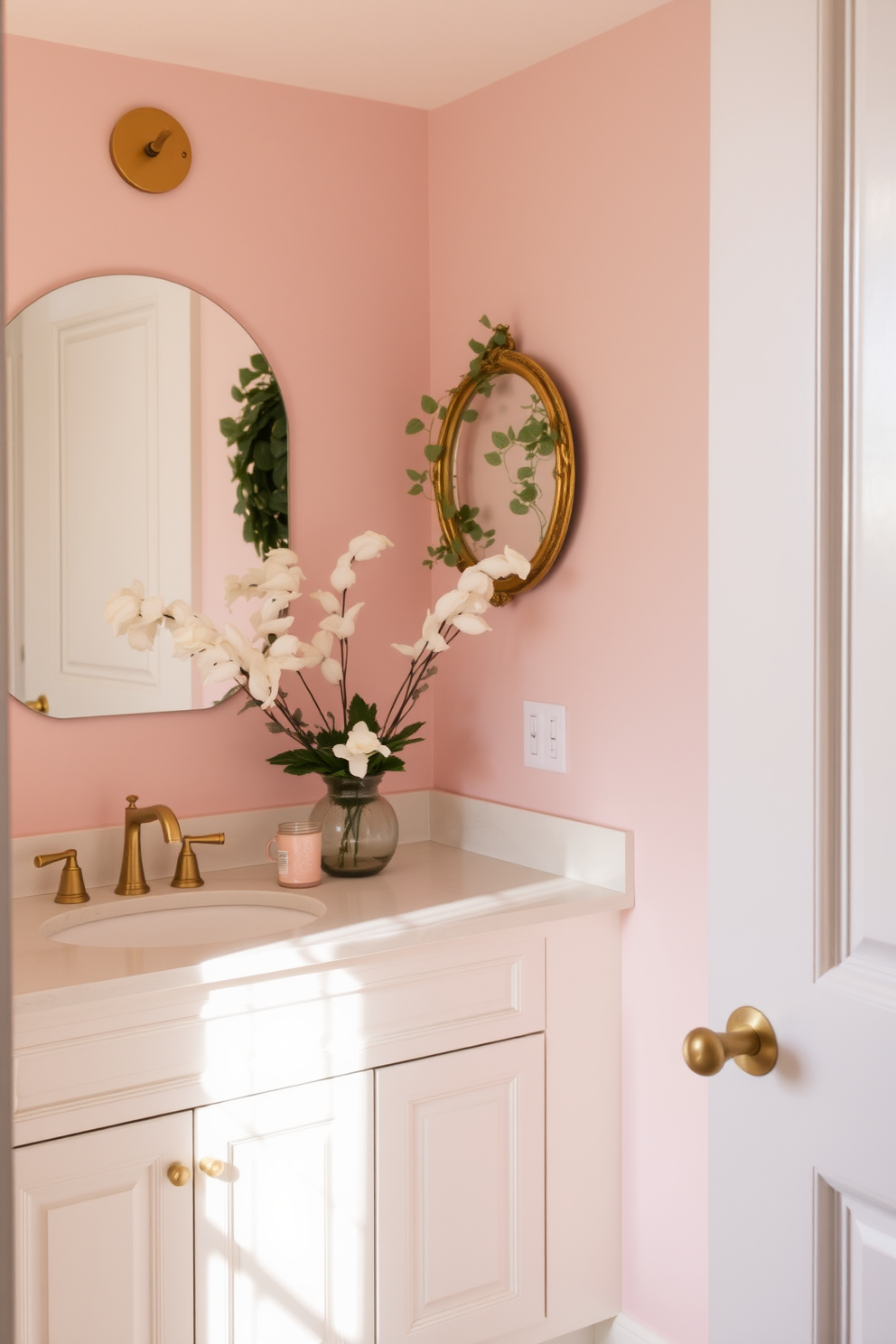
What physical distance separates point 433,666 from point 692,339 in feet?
3.01

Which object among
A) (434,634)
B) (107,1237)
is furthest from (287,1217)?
(434,634)

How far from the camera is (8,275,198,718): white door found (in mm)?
2123

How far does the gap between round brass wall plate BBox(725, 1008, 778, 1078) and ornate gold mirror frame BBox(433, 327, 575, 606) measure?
125 cm

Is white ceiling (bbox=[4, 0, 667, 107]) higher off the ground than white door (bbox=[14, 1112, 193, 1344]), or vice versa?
white ceiling (bbox=[4, 0, 667, 107])

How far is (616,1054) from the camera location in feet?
7.14

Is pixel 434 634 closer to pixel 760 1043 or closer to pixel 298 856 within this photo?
pixel 298 856

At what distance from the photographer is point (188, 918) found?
6.95ft

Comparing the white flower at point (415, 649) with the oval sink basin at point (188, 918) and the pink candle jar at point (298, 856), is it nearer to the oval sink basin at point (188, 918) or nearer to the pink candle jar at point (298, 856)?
the pink candle jar at point (298, 856)

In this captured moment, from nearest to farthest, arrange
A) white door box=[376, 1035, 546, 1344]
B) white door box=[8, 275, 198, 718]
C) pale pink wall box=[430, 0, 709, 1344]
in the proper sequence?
white door box=[376, 1035, 546, 1344] → pale pink wall box=[430, 0, 709, 1344] → white door box=[8, 275, 198, 718]

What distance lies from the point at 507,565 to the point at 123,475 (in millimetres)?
698

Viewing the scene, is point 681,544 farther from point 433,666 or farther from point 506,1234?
point 506,1234

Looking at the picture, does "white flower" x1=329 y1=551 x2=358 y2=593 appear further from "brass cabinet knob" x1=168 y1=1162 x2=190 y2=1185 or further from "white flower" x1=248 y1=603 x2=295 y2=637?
"brass cabinet knob" x1=168 y1=1162 x2=190 y2=1185

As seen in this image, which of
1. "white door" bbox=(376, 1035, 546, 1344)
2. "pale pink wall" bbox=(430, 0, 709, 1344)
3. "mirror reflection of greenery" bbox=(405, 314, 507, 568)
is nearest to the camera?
"white door" bbox=(376, 1035, 546, 1344)

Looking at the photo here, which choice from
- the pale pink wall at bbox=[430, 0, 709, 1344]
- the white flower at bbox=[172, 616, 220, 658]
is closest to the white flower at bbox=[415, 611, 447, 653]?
the pale pink wall at bbox=[430, 0, 709, 1344]
